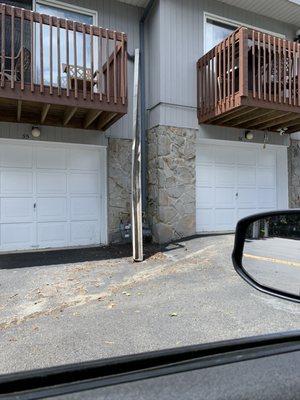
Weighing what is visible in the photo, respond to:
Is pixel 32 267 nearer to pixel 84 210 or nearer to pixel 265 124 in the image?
pixel 84 210

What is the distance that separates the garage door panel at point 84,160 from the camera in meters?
8.30

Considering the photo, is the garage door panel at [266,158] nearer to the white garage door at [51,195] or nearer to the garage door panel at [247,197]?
the garage door panel at [247,197]

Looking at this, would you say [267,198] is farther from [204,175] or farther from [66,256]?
[66,256]

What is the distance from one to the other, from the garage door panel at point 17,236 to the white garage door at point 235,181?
3.89 metres

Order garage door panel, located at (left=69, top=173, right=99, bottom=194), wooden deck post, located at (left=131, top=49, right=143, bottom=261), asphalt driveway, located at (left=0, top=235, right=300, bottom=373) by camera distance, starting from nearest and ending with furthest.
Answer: asphalt driveway, located at (left=0, top=235, right=300, bottom=373), wooden deck post, located at (left=131, top=49, right=143, bottom=261), garage door panel, located at (left=69, top=173, right=99, bottom=194)

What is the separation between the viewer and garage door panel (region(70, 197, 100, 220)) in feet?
27.3

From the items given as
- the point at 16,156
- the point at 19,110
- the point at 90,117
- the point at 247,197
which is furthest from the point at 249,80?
the point at 16,156

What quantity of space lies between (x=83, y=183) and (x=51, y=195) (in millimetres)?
773

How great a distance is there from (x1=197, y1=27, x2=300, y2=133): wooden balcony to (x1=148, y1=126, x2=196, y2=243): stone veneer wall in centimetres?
90

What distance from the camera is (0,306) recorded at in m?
4.47

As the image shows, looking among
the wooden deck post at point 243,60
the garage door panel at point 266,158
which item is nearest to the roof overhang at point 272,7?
the wooden deck post at point 243,60

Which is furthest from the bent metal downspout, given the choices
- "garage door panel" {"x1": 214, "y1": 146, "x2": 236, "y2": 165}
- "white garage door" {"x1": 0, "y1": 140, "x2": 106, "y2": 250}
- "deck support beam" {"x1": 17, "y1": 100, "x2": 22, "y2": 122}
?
"deck support beam" {"x1": 17, "y1": 100, "x2": 22, "y2": 122}

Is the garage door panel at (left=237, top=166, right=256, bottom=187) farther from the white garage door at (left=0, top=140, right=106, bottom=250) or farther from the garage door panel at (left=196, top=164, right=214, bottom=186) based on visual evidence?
the white garage door at (left=0, top=140, right=106, bottom=250)

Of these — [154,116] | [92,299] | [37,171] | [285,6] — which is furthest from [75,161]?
[285,6]
